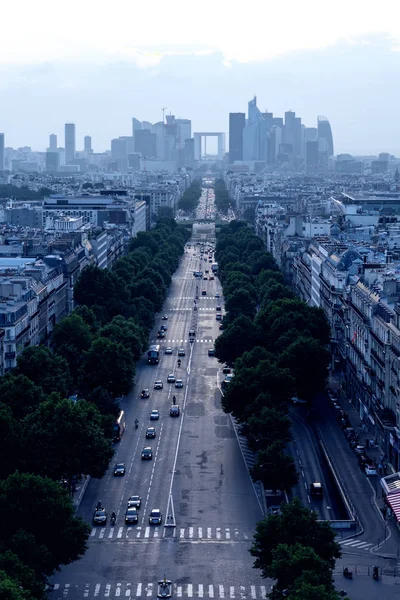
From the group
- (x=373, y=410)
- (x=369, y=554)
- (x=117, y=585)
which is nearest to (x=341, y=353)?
(x=373, y=410)

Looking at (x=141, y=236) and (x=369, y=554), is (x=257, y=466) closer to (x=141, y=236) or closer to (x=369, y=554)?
(x=369, y=554)

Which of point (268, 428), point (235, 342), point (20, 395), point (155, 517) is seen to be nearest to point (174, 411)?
point (235, 342)

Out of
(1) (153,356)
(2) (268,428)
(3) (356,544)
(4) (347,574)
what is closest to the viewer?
(4) (347,574)

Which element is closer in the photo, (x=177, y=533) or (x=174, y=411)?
(x=177, y=533)

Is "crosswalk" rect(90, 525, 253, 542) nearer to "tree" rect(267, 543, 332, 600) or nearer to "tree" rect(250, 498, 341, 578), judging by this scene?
"tree" rect(250, 498, 341, 578)

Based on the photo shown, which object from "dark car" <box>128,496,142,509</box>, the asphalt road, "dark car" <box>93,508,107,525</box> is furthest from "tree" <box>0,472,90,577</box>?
"dark car" <box>128,496,142,509</box>

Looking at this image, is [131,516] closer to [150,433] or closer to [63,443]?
[63,443]
